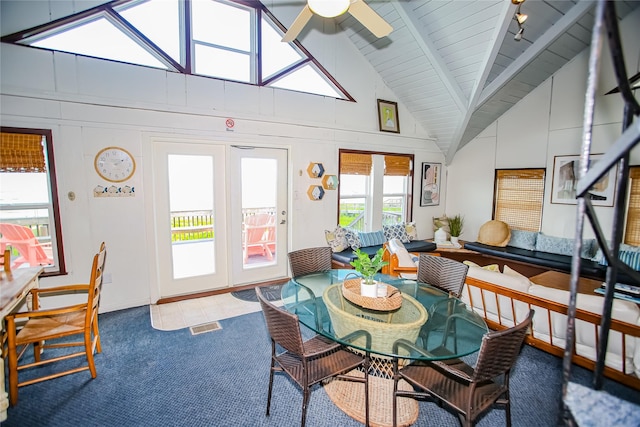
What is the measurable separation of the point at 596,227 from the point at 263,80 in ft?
13.6

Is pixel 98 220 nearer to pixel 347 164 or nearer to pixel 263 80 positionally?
pixel 263 80

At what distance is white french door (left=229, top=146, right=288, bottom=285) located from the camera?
13.8 ft

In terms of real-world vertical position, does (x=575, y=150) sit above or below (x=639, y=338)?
above

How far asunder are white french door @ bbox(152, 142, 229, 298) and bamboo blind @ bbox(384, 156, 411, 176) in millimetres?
2920

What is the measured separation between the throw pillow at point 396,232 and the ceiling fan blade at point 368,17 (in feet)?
10.5

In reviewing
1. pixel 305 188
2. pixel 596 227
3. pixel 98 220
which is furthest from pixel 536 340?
pixel 98 220

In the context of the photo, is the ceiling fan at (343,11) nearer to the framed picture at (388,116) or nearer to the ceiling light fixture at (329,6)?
the ceiling light fixture at (329,6)

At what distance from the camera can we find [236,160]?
13.5 ft

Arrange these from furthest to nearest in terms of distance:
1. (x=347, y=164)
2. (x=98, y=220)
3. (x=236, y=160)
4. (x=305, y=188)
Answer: (x=347, y=164) → (x=305, y=188) → (x=236, y=160) → (x=98, y=220)

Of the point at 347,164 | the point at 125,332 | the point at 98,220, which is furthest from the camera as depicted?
the point at 347,164

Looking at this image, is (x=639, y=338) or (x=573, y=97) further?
(x=573, y=97)

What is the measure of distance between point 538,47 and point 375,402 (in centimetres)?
467

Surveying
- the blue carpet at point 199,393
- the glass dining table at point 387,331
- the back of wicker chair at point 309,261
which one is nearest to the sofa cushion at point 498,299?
the blue carpet at point 199,393

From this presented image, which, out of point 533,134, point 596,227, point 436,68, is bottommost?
point 596,227
